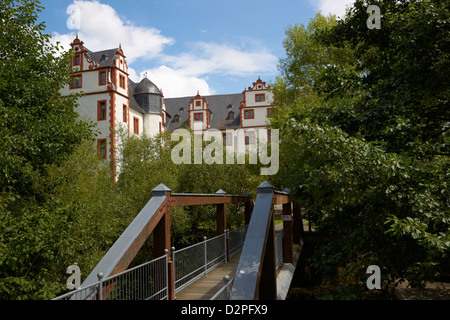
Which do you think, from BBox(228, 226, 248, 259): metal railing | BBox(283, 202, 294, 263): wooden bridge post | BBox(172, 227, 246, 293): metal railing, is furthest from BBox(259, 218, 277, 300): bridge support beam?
BBox(283, 202, 294, 263): wooden bridge post

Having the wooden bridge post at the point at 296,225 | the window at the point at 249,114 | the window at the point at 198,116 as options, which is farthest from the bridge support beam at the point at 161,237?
the window at the point at 198,116

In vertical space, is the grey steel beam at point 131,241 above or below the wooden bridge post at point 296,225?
above

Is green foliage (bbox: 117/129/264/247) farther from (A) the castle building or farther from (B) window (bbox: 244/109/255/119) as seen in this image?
(B) window (bbox: 244/109/255/119)

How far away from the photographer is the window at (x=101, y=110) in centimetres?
3297

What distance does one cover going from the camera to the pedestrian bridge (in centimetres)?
607

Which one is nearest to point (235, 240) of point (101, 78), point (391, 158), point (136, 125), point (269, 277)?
point (269, 277)

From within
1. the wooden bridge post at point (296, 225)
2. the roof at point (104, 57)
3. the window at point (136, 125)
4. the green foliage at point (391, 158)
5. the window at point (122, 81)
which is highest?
the roof at point (104, 57)

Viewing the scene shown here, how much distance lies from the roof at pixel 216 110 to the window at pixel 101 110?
15.7 metres

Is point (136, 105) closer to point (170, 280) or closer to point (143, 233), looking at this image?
point (170, 280)

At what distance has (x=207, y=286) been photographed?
30.5 ft

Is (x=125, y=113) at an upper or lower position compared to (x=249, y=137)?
upper

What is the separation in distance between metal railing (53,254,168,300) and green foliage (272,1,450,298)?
3.13m

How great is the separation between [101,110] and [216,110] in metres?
20.2

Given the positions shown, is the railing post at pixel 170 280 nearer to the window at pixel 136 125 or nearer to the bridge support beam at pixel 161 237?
the bridge support beam at pixel 161 237
